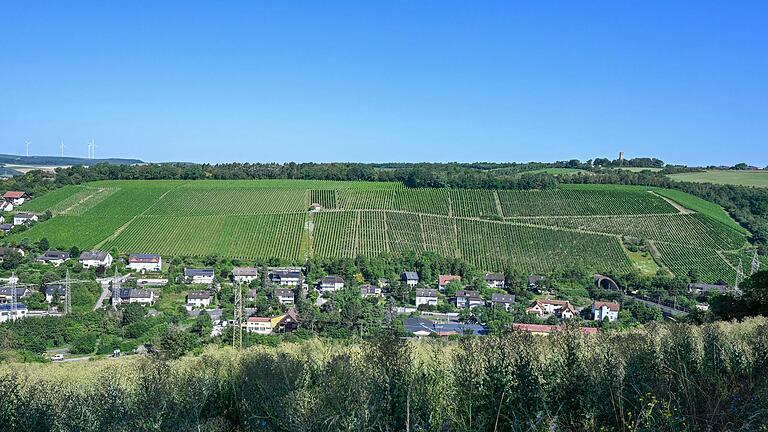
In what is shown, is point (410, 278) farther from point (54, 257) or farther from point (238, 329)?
point (54, 257)

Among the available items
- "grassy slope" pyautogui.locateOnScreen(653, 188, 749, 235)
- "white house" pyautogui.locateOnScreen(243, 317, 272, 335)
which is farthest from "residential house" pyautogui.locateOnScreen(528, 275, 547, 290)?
"grassy slope" pyautogui.locateOnScreen(653, 188, 749, 235)

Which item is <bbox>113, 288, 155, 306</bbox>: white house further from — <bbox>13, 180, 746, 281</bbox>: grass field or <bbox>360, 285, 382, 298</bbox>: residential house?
<bbox>360, 285, 382, 298</bbox>: residential house

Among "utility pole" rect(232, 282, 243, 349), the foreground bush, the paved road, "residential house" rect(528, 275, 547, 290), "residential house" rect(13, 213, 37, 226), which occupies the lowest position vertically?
the paved road

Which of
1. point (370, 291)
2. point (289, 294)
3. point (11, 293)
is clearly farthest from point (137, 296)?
point (370, 291)

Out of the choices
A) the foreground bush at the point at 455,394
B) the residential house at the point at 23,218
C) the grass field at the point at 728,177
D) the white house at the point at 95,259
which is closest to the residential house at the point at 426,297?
the white house at the point at 95,259

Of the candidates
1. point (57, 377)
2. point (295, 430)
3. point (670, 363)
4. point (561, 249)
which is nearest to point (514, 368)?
point (670, 363)

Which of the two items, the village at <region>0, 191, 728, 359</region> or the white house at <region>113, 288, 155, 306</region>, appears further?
the white house at <region>113, 288, 155, 306</region>

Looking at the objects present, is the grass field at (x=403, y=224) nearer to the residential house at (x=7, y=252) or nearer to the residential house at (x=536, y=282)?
the residential house at (x=536, y=282)
